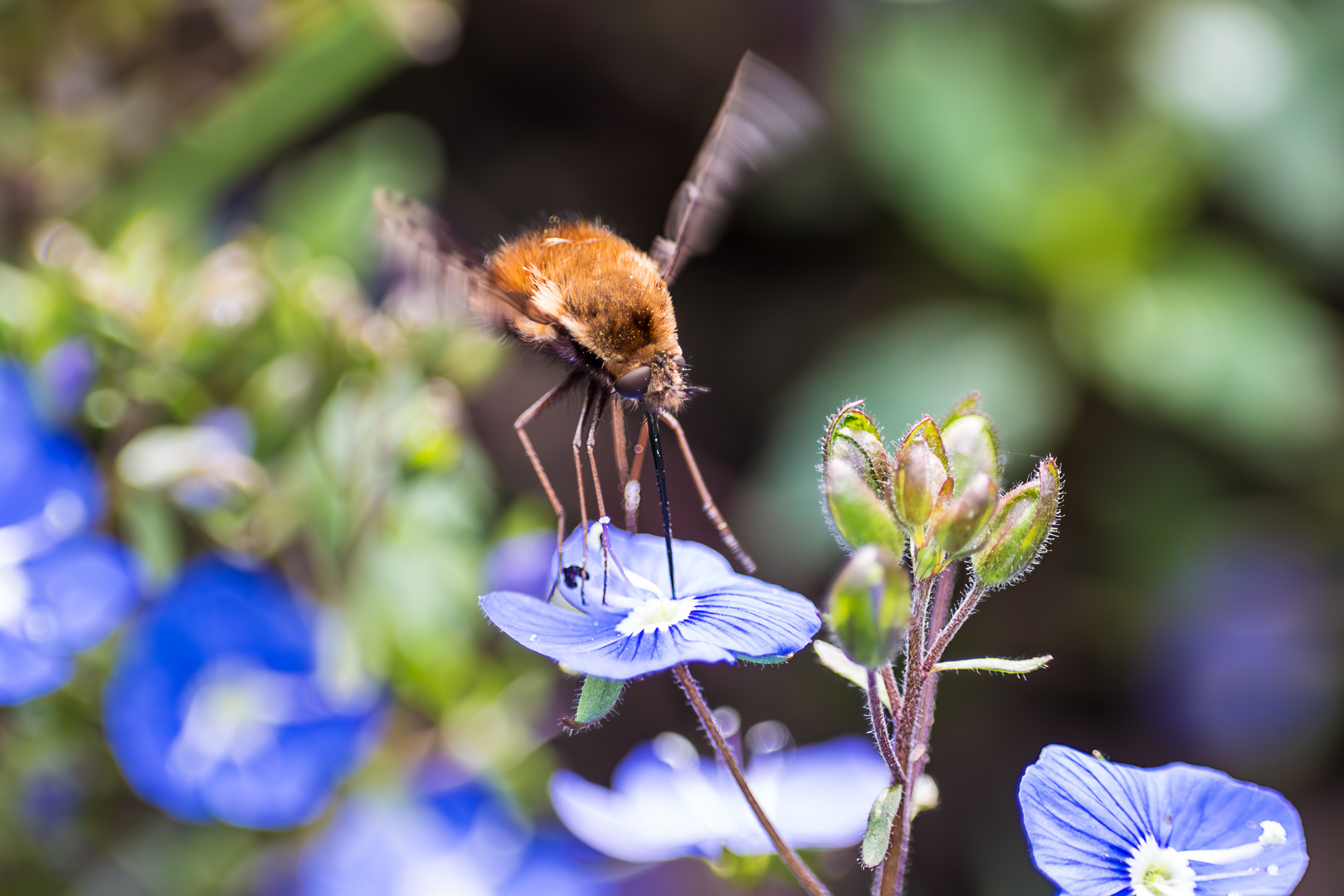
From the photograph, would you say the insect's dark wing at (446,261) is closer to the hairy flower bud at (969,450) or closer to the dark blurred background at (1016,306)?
the hairy flower bud at (969,450)

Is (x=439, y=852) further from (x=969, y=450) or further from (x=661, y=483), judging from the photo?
(x=969, y=450)

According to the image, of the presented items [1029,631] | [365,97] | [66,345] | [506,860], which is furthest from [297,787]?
[365,97]

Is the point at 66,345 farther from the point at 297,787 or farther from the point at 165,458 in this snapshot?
the point at 297,787

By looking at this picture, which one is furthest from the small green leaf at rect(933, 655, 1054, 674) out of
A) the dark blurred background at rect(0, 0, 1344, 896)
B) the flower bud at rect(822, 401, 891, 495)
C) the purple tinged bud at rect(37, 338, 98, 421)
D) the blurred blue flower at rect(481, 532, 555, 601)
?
the dark blurred background at rect(0, 0, 1344, 896)

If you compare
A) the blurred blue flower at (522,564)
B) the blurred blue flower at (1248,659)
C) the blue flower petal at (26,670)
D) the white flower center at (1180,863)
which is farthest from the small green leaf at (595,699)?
the blurred blue flower at (1248,659)

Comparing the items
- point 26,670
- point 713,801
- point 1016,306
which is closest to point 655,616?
point 713,801
